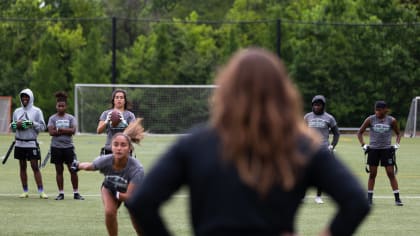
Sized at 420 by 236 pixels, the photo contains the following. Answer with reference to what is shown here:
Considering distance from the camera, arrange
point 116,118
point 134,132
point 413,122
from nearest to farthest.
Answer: point 134,132 → point 116,118 → point 413,122

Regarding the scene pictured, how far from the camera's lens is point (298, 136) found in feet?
11.5

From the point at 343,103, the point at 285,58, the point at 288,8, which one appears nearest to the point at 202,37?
the point at 288,8

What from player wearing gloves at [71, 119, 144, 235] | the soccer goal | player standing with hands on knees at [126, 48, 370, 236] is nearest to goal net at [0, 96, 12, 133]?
the soccer goal

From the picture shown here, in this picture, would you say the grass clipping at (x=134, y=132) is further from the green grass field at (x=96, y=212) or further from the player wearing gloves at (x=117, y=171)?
the green grass field at (x=96, y=212)

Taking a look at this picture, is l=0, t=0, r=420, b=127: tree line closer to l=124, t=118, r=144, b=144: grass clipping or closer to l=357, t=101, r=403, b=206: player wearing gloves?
l=357, t=101, r=403, b=206: player wearing gloves

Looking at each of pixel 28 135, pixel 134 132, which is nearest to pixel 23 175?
pixel 28 135

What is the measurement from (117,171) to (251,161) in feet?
18.1

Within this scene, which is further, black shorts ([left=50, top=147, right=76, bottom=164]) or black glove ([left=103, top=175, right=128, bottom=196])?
black shorts ([left=50, top=147, right=76, bottom=164])

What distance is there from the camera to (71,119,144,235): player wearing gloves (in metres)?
8.73

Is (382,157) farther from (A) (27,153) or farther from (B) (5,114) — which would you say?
(B) (5,114)

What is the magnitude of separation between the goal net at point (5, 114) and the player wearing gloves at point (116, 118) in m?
28.1

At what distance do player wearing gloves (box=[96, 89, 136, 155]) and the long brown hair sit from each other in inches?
404

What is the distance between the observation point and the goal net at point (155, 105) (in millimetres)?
39662

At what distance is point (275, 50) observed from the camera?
45531 mm
